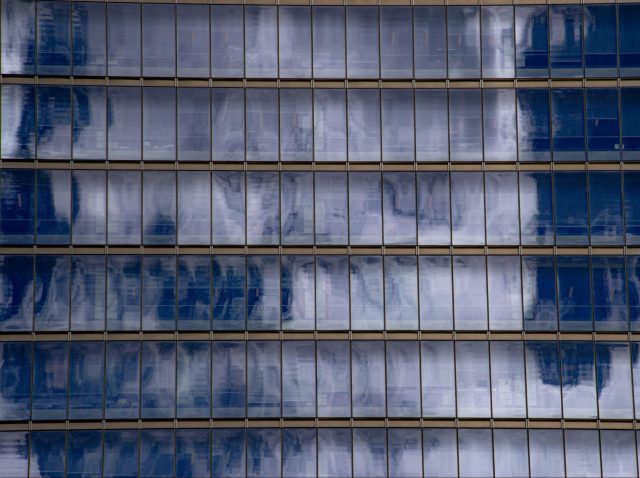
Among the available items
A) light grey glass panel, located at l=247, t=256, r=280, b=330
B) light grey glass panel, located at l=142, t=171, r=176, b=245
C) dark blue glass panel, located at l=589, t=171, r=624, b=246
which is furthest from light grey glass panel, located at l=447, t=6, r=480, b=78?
light grey glass panel, located at l=142, t=171, r=176, b=245

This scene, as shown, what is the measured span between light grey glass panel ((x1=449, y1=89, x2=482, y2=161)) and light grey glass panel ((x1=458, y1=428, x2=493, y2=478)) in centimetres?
1179

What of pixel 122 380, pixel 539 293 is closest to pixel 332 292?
pixel 539 293

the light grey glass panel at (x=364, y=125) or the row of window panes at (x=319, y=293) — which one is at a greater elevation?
the light grey glass panel at (x=364, y=125)

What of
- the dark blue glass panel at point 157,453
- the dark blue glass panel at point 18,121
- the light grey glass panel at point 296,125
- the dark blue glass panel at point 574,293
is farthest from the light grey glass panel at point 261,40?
the dark blue glass panel at point 157,453

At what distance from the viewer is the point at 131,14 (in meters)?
45.0

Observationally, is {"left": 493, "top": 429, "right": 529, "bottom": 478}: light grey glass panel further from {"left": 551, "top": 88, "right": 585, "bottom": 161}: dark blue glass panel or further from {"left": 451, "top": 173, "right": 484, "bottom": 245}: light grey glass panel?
{"left": 551, "top": 88, "right": 585, "bottom": 161}: dark blue glass panel

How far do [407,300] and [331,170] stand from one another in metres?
6.45

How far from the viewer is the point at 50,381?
43.2 meters

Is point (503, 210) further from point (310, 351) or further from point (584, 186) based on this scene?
point (310, 351)

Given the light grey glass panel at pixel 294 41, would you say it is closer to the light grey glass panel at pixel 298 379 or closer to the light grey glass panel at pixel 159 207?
the light grey glass panel at pixel 159 207

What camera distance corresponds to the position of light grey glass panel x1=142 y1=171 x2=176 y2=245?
44.2 m

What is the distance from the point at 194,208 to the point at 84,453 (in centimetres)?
1118

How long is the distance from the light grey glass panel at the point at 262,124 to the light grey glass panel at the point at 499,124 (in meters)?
9.10

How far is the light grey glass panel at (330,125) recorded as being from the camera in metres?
44.8
